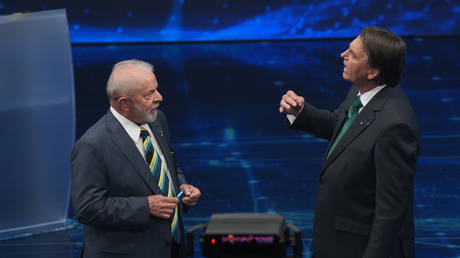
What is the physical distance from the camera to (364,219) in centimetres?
186

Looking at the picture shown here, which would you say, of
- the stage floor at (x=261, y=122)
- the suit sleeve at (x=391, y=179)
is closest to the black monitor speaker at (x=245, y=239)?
the suit sleeve at (x=391, y=179)

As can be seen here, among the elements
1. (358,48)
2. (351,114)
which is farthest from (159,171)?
(358,48)

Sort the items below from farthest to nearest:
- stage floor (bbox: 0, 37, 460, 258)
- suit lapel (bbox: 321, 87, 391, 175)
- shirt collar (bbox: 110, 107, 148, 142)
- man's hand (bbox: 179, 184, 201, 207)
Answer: stage floor (bbox: 0, 37, 460, 258), man's hand (bbox: 179, 184, 201, 207), shirt collar (bbox: 110, 107, 148, 142), suit lapel (bbox: 321, 87, 391, 175)

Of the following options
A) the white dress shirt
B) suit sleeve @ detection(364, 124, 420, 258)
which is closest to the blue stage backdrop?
the white dress shirt

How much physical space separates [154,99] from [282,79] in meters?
6.86

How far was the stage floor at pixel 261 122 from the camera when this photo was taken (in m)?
4.01

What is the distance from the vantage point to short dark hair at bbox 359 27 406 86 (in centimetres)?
186

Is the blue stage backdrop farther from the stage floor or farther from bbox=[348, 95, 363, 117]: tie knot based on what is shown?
bbox=[348, 95, 363, 117]: tie knot

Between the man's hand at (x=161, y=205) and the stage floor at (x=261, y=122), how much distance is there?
1.65 meters

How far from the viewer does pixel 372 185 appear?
184 centimetres

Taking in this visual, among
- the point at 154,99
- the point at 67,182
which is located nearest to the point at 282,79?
the point at 67,182

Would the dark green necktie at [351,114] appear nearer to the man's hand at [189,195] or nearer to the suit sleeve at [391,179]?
the suit sleeve at [391,179]

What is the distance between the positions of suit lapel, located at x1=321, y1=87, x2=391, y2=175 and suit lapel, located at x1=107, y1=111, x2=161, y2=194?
578mm

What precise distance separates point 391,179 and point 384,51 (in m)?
0.39
